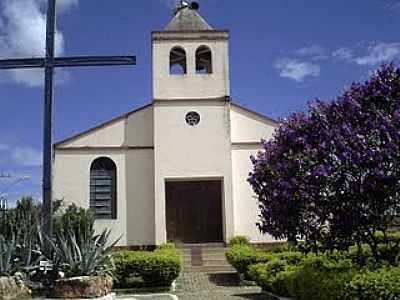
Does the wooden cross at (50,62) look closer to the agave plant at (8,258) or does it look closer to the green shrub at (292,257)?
the agave plant at (8,258)

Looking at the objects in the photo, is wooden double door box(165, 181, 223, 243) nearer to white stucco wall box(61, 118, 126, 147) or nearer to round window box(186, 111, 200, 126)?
round window box(186, 111, 200, 126)

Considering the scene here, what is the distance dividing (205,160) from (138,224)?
3.91 meters

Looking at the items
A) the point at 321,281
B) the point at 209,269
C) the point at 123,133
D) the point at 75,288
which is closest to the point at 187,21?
the point at 123,133

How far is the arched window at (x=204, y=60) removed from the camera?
26672 mm

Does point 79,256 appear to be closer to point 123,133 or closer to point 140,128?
point 123,133

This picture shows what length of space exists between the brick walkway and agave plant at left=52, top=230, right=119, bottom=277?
351 cm

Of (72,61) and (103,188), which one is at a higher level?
(72,61)

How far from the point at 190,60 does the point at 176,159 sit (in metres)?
4.42

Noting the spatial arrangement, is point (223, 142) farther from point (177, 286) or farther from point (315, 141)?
point (315, 141)

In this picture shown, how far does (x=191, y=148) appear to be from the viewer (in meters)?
25.6

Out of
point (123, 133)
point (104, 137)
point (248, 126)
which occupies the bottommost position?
point (104, 137)

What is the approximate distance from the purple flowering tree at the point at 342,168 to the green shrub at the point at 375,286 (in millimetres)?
1464

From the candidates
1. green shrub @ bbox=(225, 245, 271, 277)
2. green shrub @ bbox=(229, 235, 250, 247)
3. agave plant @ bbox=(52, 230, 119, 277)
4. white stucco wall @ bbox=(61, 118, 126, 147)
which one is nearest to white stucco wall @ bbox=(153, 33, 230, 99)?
white stucco wall @ bbox=(61, 118, 126, 147)

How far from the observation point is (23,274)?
11.9 metres
